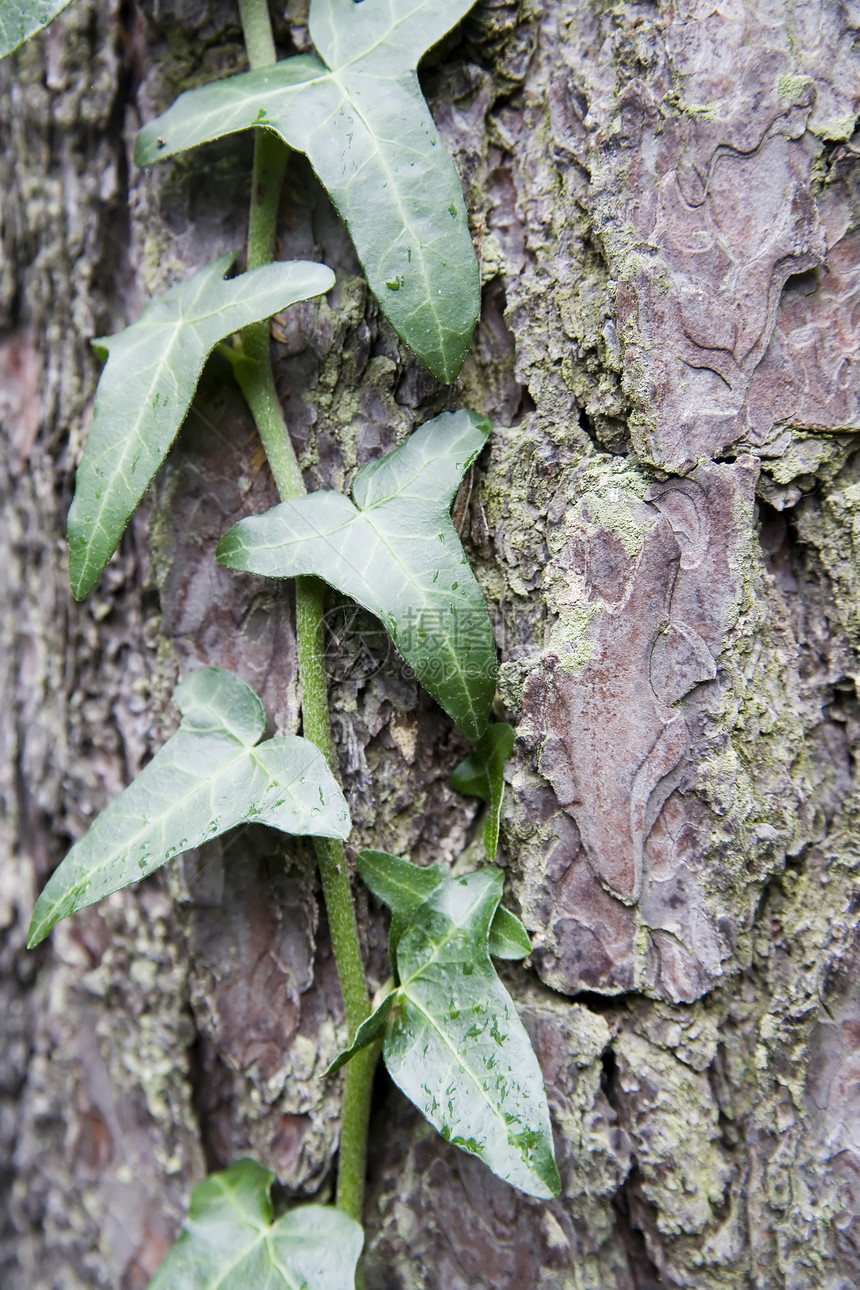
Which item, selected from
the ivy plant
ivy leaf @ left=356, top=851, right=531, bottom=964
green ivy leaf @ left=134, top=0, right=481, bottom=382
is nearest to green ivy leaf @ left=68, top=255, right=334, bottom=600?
the ivy plant

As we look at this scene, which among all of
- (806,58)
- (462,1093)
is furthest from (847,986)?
(806,58)

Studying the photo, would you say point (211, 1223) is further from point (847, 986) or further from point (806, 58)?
point (806, 58)

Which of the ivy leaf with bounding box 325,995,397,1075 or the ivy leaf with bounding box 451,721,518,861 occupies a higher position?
the ivy leaf with bounding box 451,721,518,861

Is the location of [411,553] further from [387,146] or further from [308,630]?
[387,146]

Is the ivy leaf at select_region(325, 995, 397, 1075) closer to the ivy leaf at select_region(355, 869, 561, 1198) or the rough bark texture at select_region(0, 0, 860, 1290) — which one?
the ivy leaf at select_region(355, 869, 561, 1198)

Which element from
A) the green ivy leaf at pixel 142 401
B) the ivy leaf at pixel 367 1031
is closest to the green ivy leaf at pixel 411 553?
the green ivy leaf at pixel 142 401
